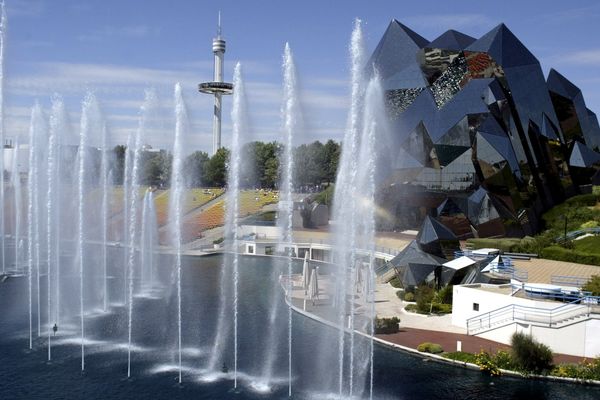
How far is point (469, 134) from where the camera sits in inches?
1898

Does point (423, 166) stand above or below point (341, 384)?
above

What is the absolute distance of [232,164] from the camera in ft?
83.6

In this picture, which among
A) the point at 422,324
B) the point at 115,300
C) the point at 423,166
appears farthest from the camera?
the point at 423,166

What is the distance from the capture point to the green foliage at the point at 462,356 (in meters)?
24.9

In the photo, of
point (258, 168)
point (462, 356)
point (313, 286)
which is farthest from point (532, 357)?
point (258, 168)

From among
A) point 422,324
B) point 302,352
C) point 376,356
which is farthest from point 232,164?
point 422,324

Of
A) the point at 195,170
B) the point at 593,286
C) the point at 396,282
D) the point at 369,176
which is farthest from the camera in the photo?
the point at 195,170

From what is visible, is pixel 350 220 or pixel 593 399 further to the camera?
pixel 350 220

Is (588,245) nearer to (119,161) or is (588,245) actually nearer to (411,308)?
(411,308)

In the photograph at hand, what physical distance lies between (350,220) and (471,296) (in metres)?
9.16

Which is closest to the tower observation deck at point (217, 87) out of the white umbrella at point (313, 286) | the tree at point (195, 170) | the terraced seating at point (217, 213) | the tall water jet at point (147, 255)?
the tree at point (195, 170)

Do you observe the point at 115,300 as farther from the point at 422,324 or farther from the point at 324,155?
the point at 324,155

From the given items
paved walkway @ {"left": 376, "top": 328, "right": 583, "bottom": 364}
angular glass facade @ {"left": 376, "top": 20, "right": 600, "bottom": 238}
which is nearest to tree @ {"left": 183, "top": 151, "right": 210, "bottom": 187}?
angular glass facade @ {"left": 376, "top": 20, "right": 600, "bottom": 238}

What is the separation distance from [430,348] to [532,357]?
4047 millimetres
